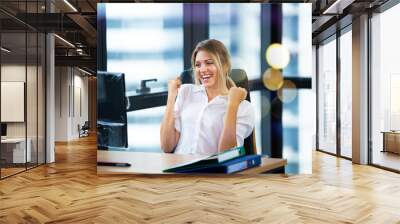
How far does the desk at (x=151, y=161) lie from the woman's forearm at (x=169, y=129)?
153mm

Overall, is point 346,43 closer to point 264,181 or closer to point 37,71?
point 264,181

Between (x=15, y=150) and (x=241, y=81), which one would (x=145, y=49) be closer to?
(x=241, y=81)

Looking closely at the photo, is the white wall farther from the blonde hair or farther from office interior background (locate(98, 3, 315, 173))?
the blonde hair

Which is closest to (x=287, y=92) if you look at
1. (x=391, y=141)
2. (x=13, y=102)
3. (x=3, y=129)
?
(x=391, y=141)

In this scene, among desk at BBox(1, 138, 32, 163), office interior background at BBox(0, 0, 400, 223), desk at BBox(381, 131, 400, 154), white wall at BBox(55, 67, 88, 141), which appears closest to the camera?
office interior background at BBox(0, 0, 400, 223)

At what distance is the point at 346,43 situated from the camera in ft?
29.2

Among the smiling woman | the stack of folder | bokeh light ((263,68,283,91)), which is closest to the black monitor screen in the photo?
the smiling woman

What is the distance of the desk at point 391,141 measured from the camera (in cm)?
693

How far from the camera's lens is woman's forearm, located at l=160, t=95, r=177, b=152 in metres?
6.36

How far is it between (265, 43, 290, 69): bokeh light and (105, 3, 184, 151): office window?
1487 millimetres

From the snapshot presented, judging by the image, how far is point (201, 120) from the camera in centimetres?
623

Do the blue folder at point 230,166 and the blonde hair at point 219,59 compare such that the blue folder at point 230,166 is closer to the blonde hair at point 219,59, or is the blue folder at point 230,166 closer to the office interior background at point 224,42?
the office interior background at point 224,42

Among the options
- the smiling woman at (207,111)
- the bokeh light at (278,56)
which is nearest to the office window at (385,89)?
the bokeh light at (278,56)

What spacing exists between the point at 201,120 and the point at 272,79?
1380 mm
